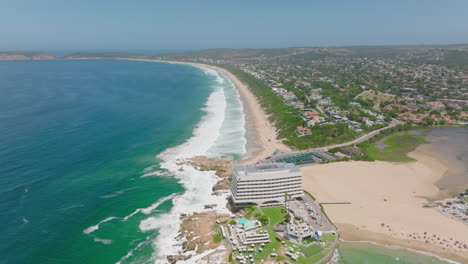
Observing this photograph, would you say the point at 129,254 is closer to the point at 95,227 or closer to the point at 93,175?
the point at 95,227

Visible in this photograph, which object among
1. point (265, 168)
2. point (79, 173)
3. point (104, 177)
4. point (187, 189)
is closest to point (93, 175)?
point (104, 177)

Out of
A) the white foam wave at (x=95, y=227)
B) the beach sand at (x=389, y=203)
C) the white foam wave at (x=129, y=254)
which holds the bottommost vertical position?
the beach sand at (x=389, y=203)

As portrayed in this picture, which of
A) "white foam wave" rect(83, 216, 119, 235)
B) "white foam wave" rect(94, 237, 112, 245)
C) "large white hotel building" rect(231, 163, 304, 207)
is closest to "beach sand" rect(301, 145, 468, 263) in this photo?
"large white hotel building" rect(231, 163, 304, 207)

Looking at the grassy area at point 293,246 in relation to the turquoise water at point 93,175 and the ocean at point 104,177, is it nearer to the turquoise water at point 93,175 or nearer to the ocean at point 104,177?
the ocean at point 104,177

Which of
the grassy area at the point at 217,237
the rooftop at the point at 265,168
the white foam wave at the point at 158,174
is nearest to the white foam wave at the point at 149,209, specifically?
the white foam wave at the point at 158,174

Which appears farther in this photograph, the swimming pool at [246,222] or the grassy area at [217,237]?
the swimming pool at [246,222]

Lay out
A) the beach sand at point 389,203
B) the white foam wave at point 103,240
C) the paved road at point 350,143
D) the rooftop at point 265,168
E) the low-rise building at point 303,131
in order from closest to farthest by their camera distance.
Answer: the white foam wave at point 103,240 → the beach sand at point 389,203 → the rooftop at point 265,168 → the paved road at point 350,143 → the low-rise building at point 303,131

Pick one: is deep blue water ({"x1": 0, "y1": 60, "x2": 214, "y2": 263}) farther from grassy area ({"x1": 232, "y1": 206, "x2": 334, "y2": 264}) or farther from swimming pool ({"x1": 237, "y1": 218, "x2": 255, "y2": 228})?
grassy area ({"x1": 232, "y1": 206, "x2": 334, "y2": 264})
